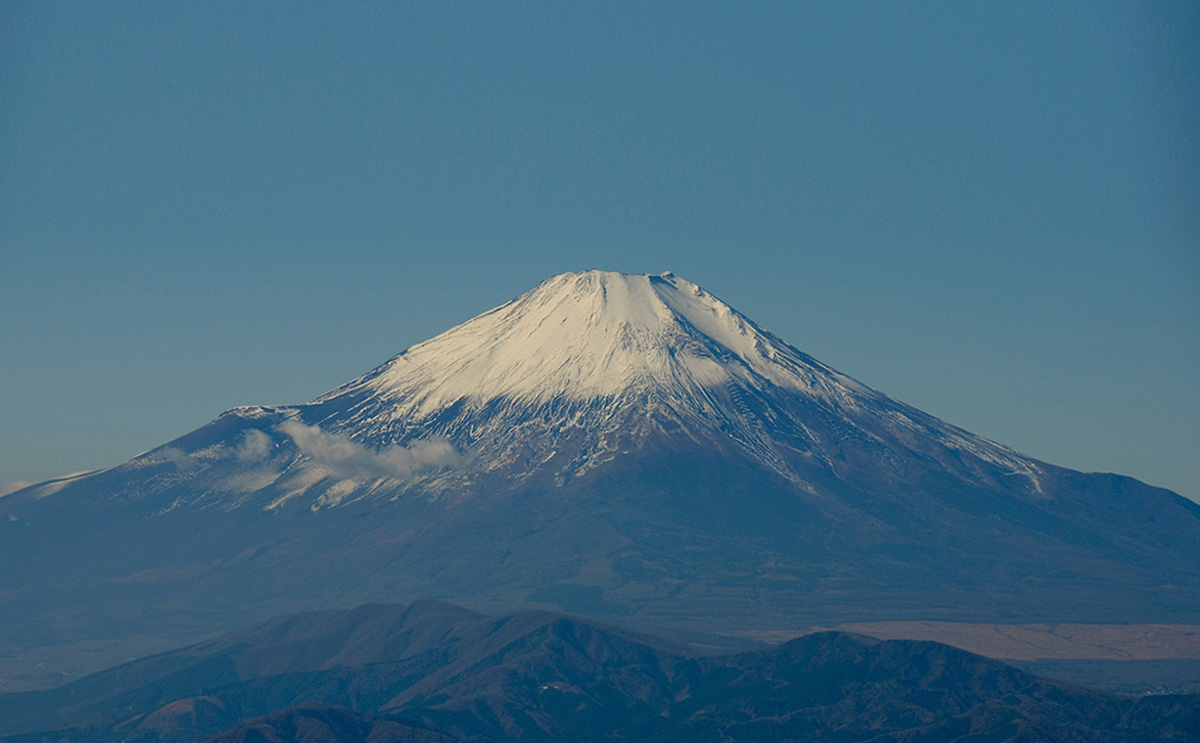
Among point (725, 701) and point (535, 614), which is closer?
point (725, 701)

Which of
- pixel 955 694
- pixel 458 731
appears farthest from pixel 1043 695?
pixel 458 731

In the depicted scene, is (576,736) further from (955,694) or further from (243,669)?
(243,669)

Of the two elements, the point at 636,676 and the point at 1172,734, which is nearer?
the point at 1172,734

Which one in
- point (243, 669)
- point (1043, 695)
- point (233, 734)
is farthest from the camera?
point (243, 669)

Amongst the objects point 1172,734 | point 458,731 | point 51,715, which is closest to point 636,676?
point 458,731

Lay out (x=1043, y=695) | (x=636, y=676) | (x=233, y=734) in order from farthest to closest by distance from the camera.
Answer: (x=636, y=676), (x=1043, y=695), (x=233, y=734)

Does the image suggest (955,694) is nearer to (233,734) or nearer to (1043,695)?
(1043,695)
